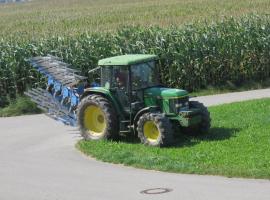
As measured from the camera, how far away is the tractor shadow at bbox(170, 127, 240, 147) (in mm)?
Answer: 13039

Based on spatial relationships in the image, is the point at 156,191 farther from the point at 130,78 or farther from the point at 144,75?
the point at 144,75

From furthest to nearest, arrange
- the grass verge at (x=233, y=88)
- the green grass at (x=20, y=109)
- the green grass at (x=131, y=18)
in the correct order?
the green grass at (x=131, y=18) → the grass verge at (x=233, y=88) → the green grass at (x=20, y=109)

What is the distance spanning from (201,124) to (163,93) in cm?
104

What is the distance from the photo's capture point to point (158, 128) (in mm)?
12734

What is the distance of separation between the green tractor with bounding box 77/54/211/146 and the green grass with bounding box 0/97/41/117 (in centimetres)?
597

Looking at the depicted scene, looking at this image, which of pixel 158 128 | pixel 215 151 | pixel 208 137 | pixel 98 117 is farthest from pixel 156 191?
pixel 98 117

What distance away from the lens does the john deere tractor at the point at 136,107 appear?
42.8ft

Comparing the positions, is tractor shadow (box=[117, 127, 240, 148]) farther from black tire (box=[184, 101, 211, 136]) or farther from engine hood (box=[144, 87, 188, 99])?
engine hood (box=[144, 87, 188, 99])

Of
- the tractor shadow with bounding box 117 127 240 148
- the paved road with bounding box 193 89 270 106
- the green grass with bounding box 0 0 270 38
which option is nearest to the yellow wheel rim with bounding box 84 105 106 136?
the tractor shadow with bounding box 117 127 240 148

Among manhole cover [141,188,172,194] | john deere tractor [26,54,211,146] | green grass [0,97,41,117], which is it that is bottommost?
green grass [0,97,41,117]

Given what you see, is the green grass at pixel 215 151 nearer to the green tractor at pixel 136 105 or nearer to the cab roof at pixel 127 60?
the green tractor at pixel 136 105

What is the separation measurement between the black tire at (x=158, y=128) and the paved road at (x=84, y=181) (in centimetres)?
130

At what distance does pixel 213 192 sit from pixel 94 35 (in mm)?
13823

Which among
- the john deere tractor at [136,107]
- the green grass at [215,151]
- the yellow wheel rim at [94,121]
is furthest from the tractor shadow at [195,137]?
the yellow wheel rim at [94,121]
